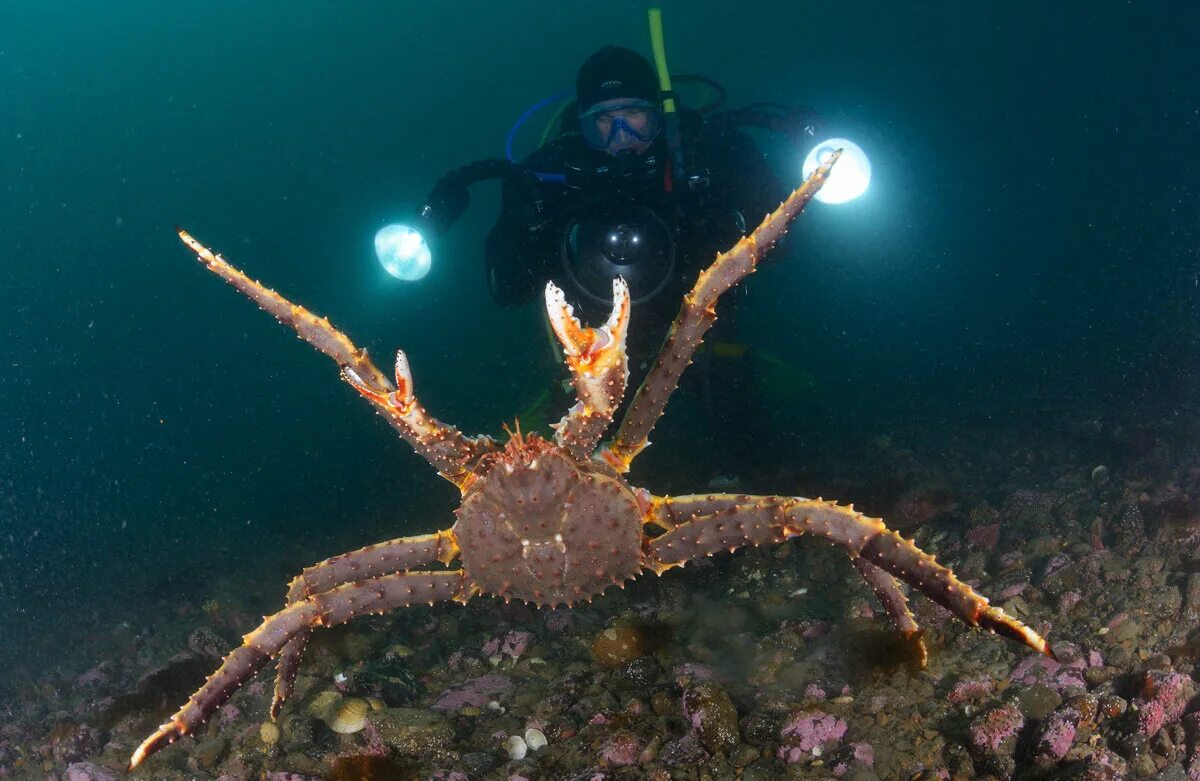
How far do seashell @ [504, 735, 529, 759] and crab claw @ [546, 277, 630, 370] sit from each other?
190 cm

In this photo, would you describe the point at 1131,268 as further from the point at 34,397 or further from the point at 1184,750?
the point at 34,397

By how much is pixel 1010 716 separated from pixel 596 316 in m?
3.89

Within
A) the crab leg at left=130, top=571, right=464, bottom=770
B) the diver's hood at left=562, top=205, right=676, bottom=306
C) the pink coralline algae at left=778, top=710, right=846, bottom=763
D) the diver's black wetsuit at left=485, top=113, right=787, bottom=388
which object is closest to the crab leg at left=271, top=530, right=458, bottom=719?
the crab leg at left=130, top=571, right=464, bottom=770

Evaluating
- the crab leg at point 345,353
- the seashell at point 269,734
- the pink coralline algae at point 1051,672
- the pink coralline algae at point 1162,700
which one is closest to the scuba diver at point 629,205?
the crab leg at point 345,353

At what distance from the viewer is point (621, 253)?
5.20 meters

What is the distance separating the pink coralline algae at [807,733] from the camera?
9.81 ft

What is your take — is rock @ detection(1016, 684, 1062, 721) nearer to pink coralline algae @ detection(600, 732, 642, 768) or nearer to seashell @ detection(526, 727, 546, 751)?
pink coralline algae @ detection(600, 732, 642, 768)

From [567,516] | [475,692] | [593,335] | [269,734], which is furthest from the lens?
[475,692]

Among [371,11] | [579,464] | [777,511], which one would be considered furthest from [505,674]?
[371,11]

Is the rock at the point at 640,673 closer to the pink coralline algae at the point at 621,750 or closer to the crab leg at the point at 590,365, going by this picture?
the pink coralline algae at the point at 621,750

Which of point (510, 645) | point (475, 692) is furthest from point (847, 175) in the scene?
point (475, 692)

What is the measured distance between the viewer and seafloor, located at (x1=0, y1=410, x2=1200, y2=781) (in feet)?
9.48

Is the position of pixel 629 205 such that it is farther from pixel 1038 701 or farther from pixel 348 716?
pixel 1038 701

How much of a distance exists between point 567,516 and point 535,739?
125cm
